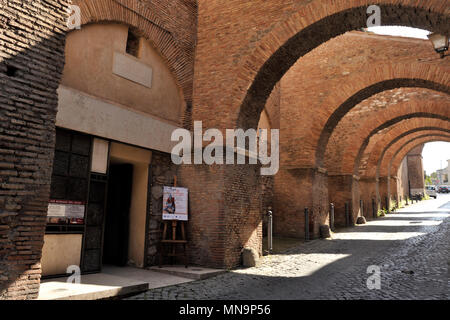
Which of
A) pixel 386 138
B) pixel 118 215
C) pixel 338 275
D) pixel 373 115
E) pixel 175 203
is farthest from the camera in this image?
pixel 386 138

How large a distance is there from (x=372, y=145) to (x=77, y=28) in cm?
1744

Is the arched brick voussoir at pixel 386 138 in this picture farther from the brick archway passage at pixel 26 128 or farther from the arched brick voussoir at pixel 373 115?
the brick archway passage at pixel 26 128

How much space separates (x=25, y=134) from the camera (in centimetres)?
393

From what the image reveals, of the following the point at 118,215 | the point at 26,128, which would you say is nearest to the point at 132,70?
the point at 118,215

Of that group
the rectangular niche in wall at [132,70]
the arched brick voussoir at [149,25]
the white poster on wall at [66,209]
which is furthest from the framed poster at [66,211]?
the arched brick voussoir at [149,25]

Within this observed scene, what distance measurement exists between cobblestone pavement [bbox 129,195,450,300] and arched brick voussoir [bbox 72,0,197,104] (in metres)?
4.26

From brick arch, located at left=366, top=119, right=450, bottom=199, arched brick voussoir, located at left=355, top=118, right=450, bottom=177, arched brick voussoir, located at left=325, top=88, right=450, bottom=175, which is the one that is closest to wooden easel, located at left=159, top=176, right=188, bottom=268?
arched brick voussoir, located at left=325, top=88, right=450, bottom=175

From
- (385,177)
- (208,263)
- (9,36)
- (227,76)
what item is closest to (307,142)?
(227,76)

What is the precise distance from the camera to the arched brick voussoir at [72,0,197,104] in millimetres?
5914

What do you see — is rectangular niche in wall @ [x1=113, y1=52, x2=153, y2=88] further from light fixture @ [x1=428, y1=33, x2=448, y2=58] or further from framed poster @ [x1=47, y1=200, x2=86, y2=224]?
light fixture @ [x1=428, y1=33, x2=448, y2=58]

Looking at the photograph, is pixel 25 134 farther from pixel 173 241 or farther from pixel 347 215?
pixel 347 215

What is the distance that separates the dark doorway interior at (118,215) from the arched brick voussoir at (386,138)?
50.8ft

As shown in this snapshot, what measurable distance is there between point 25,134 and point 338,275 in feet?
17.6
